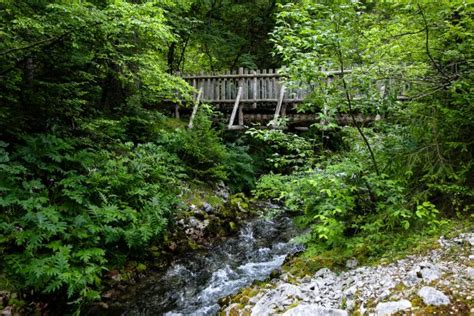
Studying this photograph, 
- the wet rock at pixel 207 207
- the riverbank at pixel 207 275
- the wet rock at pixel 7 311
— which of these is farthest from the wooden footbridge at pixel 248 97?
the wet rock at pixel 7 311

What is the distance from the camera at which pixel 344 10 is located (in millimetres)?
3871

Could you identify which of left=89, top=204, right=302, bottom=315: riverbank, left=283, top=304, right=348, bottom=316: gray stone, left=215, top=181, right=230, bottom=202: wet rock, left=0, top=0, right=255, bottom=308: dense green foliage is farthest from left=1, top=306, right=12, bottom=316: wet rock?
left=215, top=181, right=230, bottom=202: wet rock

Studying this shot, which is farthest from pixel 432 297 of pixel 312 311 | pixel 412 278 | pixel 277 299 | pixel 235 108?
pixel 235 108

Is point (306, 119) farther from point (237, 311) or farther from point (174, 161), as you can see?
point (237, 311)

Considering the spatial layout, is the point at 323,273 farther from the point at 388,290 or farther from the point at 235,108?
the point at 235,108

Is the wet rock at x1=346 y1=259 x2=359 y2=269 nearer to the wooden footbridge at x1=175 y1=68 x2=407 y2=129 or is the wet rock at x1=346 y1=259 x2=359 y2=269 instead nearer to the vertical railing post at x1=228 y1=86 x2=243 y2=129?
the wooden footbridge at x1=175 y1=68 x2=407 y2=129

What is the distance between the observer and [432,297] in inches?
118

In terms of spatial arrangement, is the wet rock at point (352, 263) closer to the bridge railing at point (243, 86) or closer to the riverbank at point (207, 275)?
the riverbank at point (207, 275)

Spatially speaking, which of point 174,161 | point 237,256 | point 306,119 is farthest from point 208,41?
point 237,256

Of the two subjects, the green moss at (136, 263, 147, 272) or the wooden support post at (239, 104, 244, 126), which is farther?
the wooden support post at (239, 104, 244, 126)

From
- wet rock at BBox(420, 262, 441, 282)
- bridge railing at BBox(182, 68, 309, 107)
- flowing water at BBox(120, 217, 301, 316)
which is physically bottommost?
flowing water at BBox(120, 217, 301, 316)

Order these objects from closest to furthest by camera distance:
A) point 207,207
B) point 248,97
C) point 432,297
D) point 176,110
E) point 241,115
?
1. point 432,297
2. point 207,207
3. point 248,97
4. point 241,115
5. point 176,110

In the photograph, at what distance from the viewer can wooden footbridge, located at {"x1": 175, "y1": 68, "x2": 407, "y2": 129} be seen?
11527 millimetres

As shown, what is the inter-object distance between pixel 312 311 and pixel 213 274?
9.99ft
